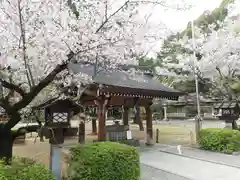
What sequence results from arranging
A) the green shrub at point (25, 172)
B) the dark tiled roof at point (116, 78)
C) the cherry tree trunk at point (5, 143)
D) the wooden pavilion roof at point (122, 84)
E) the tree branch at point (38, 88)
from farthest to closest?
1. the dark tiled roof at point (116, 78)
2. the wooden pavilion roof at point (122, 84)
3. the cherry tree trunk at point (5, 143)
4. the tree branch at point (38, 88)
5. the green shrub at point (25, 172)

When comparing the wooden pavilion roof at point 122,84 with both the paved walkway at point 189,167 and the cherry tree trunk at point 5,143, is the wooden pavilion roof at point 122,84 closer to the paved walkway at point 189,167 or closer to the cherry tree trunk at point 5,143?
Result: the paved walkway at point 189,167

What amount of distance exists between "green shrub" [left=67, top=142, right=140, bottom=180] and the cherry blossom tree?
1.40 m

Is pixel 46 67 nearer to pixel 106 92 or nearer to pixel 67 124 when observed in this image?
pixel 67 124

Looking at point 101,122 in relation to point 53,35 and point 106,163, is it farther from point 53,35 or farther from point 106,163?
point 53,35

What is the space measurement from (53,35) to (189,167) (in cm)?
589

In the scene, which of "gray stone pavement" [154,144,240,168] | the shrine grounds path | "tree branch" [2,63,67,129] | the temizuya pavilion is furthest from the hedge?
"tree branch" [2,63,67,129]

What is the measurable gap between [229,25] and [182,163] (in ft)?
38.3

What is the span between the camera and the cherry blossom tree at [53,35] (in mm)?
5543

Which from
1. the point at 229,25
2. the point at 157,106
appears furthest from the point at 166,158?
the point at 157,106

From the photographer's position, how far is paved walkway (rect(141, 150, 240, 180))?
7449 mm

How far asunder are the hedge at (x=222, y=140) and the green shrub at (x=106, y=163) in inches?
248

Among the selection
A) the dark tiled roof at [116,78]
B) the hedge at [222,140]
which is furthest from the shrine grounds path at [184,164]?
the dark tiled roof at [116,78]

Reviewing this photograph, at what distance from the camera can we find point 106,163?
232 inches

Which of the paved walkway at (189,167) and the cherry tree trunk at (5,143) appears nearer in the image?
the cherry tree trunk at (5,143)
